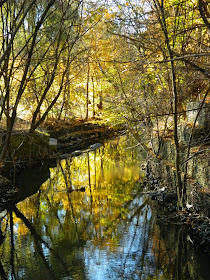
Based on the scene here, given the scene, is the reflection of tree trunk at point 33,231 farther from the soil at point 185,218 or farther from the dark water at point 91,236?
the soil at point 185,218

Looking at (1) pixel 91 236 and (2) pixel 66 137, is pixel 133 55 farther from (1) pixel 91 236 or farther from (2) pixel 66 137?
(2) pixel 66 137

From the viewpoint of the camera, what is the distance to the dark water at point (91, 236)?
5398 mm

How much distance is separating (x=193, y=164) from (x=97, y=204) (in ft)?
9.04

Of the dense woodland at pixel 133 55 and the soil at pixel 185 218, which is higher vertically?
the dense woodland at pixel 133 55

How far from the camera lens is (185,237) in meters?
6.34

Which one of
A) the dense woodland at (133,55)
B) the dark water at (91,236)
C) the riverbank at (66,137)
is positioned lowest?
the dark water at (91,236)

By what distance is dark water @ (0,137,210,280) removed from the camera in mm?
5398

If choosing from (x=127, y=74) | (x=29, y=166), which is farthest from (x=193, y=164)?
(x=29, y=166)

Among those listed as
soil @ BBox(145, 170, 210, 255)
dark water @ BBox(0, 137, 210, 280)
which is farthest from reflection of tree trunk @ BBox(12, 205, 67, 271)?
soil @ BBox(145, 170, 210, 255)

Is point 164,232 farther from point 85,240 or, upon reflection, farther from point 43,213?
point 43,213

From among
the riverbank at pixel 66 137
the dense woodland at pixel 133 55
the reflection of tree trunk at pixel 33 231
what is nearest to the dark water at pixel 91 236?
the reflection of tree trunk at pixel 33 231

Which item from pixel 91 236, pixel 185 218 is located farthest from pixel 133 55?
pixel 91 236

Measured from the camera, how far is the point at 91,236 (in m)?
6.70

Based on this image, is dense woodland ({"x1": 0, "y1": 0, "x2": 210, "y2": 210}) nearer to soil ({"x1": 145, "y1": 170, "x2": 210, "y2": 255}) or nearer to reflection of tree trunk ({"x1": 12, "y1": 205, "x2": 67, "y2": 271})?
soil ({"x1": 145, "y1": 170, "x2": 210, "y2": 255})
